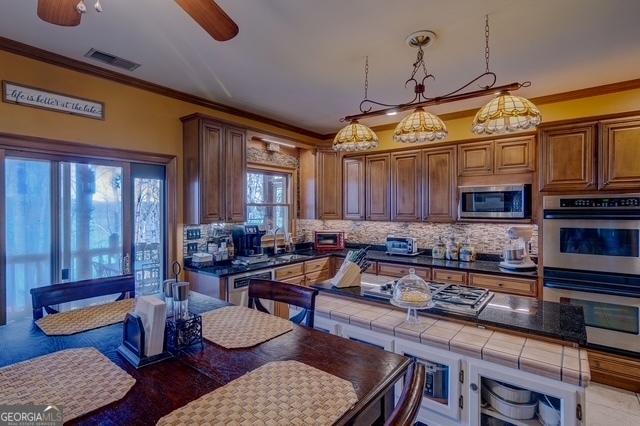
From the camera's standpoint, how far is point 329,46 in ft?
8.11

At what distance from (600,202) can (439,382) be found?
2.34 m

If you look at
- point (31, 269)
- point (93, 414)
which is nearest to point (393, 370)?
point (93, 414)

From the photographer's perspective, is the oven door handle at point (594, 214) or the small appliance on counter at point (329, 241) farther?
the small appliance on counter at point (329, 241)

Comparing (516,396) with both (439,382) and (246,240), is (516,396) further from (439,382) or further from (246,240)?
(246,240)

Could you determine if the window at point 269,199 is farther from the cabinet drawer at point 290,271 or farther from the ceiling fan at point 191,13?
the ceiling fan at point 191,13

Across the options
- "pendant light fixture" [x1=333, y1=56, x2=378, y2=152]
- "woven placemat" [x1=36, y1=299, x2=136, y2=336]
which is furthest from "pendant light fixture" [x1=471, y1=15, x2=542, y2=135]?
"woven placemat" [x1=36, y1=299, x2=136, y2=336]

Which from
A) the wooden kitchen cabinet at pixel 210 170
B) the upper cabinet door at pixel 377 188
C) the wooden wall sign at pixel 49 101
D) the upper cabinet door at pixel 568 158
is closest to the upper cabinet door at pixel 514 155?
the upper cabinet door at pixel 568 158

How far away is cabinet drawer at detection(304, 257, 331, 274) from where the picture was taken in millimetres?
4266

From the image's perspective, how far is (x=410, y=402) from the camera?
778mm

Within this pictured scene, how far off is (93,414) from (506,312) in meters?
1.99

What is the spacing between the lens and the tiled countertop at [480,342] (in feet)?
4.67

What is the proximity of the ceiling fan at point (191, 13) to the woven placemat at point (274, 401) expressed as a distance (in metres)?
1.45

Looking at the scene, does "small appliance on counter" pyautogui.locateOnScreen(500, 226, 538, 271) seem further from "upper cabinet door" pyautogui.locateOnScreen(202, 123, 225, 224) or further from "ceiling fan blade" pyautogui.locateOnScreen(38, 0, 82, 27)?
"ceiling fan blade" pyautogui.locateOnScreen(38, 0, 82, 27)

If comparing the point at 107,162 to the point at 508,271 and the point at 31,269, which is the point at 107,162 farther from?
the point at 508,271
